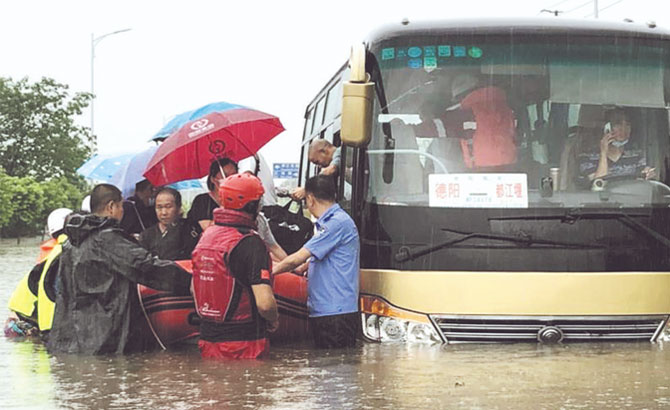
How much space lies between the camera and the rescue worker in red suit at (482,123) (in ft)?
29.0

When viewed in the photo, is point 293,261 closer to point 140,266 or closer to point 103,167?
point 140,266

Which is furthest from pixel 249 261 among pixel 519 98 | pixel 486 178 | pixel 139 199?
pixel 139 199

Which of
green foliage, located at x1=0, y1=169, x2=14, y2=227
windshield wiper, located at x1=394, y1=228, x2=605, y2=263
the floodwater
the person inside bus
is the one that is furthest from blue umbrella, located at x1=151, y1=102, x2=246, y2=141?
green foliage, located at x1=0, y1=169, x2=14, y2=227

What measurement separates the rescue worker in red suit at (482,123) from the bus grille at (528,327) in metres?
1.18

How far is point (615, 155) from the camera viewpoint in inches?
351

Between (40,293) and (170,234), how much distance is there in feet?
4.23

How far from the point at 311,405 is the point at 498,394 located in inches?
46.1

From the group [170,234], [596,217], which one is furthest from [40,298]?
[596,217]

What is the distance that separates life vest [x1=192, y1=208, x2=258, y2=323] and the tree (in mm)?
54835

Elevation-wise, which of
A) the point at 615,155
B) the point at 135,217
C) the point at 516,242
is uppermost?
the point at 615,155

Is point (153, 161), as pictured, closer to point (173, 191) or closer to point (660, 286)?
point (173, 191)

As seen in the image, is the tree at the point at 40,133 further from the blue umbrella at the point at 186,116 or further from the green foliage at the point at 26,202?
the blue umbrella at the point at 186,116

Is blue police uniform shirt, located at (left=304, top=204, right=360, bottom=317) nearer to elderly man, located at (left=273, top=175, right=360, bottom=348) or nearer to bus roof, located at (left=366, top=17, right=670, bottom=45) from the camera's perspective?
elderly man, located at (left=273, top=175, right=360, bottom=348)

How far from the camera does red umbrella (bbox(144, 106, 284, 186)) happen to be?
10.9m
